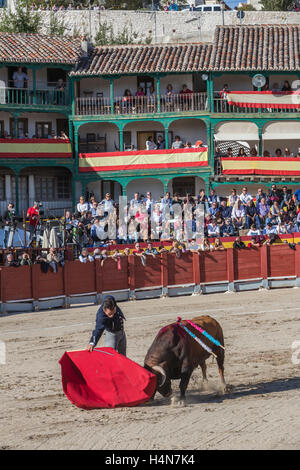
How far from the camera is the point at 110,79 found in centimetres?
3388

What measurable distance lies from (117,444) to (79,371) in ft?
5.70

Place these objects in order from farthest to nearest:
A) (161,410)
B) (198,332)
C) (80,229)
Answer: (80,229) < (198,332) < (161,410)

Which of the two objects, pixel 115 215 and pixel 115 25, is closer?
pixel 115 215

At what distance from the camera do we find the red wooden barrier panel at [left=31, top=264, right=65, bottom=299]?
71.3 ft

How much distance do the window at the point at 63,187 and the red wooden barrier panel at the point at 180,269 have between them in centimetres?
1144

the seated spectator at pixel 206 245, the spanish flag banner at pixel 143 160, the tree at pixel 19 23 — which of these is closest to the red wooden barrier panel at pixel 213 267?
the seated spectator at pixel 206 245

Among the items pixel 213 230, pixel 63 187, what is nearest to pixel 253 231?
pixel 213 230

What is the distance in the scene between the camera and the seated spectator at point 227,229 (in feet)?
85.3

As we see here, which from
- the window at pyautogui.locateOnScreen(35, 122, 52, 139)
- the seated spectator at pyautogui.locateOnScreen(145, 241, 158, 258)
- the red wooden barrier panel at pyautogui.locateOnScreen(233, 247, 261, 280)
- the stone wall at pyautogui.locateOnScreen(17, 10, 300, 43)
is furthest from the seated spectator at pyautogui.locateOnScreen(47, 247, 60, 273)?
the stone wall at pyautogui.locateOnScreen(17, 10, 300, 43)

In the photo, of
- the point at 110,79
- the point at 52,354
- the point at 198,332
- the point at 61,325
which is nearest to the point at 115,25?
the point at 110,79

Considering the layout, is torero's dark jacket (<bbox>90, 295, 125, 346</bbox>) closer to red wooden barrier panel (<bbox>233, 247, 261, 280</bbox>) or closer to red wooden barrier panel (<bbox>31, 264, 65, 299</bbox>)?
red wooden barrier panel (<bbox>31, 264, 65, 299</bbox>)

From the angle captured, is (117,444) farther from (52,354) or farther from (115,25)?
(115,25)

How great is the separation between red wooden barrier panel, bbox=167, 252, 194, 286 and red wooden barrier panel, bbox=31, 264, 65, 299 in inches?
124

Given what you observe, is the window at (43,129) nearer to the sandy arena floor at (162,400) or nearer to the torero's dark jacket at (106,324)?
the sandy arena floor at (162,400)
